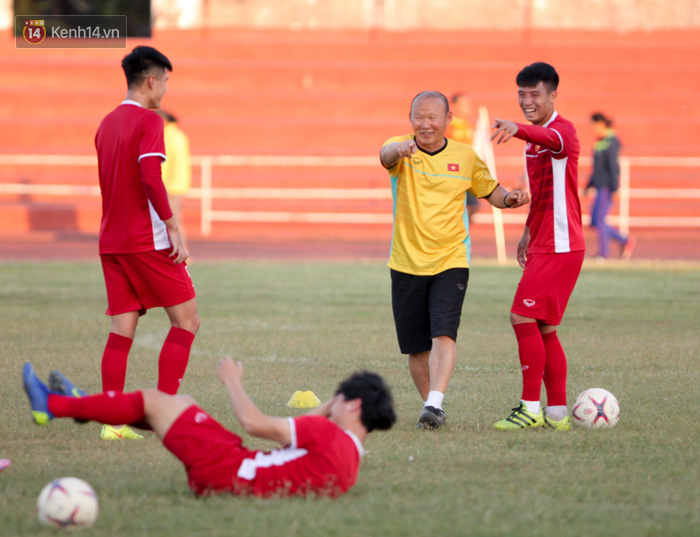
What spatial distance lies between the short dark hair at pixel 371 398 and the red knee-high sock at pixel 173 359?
154 cm

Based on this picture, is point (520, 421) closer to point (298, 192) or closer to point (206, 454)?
point (206, 454)

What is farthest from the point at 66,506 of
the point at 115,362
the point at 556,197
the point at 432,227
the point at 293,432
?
the point at 556,197

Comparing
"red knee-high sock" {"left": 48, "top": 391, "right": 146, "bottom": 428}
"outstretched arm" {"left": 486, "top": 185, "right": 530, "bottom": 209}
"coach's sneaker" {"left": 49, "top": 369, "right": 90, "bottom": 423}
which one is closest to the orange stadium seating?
"outstretched arm" {"left": 486, "top": 185, "right": 530, "bottom": 209}

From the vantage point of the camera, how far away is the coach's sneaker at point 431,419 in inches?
210

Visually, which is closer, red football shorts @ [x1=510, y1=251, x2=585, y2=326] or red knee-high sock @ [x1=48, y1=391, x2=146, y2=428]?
red knee-high sock @ [x1=48, y1=391, x2=146, y2=428]

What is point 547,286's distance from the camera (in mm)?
5566

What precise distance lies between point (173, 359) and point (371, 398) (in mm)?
1671

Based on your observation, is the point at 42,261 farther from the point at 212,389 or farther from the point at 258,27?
the point at 258,27

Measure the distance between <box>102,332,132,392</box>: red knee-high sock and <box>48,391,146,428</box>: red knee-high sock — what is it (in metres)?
1.18

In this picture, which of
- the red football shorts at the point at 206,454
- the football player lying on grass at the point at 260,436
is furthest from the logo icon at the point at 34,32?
the red football shorts at the point at 206,454

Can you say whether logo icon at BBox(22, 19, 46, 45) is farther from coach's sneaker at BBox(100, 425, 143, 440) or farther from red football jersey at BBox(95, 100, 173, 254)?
coach's sneaker at BBox(100, 425, 143, 440)

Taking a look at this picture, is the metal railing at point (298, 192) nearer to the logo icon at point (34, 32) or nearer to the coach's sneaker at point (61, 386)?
the logo icon at point (34, 32)

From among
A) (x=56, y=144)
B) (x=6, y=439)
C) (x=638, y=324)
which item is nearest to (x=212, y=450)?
(x=6, y=439)

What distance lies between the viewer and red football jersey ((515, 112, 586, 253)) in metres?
5.54
